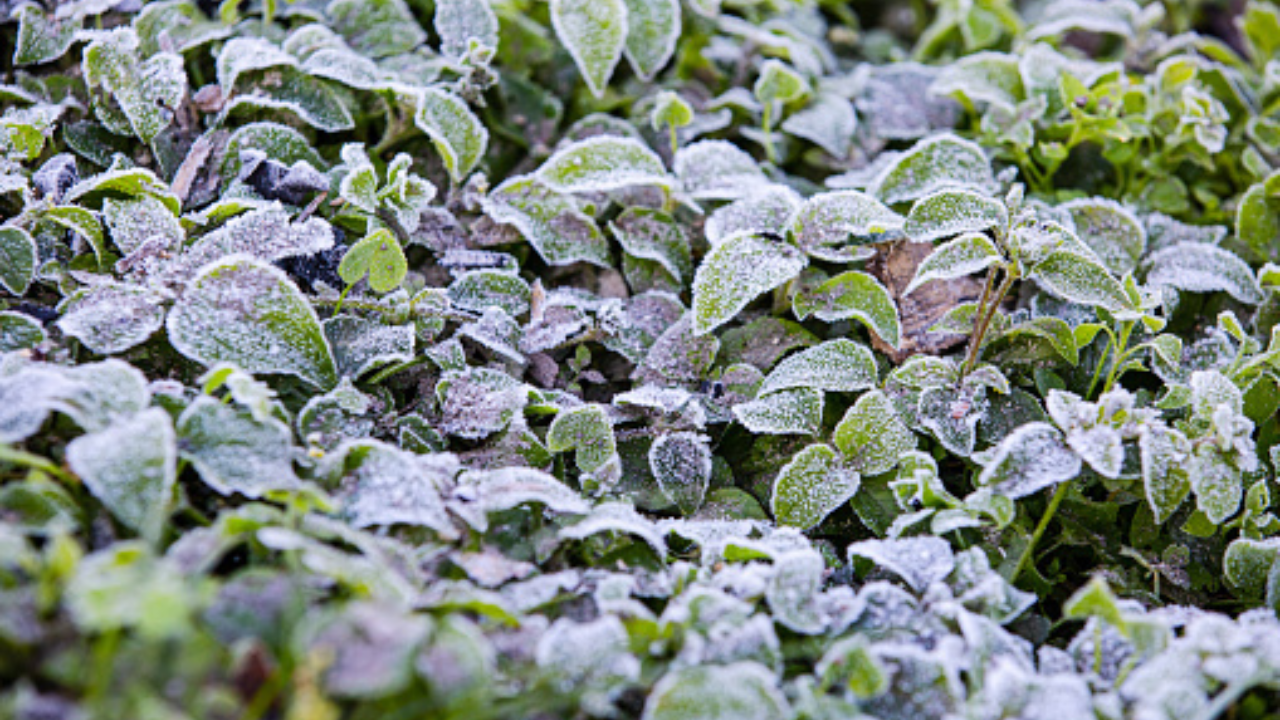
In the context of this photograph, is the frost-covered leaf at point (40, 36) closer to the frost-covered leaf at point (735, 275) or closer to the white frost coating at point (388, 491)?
the white frost coating at point (388, 491)

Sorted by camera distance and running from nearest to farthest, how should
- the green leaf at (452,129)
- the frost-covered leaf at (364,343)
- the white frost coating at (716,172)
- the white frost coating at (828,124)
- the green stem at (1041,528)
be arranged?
the green stem at (1041,528) < the frost-covered leaf at (364,343) < the green leaf at (452,129) < the white frost coating at (716,172) < the white frost coating at (828,124)

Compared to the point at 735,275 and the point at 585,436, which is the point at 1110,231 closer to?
the point at 735,275

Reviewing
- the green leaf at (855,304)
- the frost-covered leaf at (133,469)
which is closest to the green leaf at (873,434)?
the green leaf at (855,304)

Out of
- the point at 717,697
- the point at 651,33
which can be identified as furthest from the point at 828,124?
the point at 717,697

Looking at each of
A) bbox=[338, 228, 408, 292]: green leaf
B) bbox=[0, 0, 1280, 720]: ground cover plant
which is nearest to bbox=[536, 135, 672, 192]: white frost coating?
bbox=[0, 0, 1280, 720]: ground cover plant

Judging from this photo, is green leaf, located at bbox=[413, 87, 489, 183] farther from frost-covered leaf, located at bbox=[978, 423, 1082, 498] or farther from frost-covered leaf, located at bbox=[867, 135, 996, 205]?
Result: frost-covered leaf, located at bbox=[978, 423, 1082, 498]
